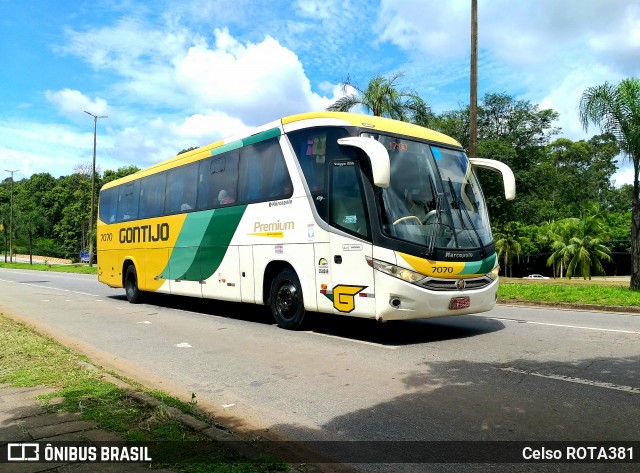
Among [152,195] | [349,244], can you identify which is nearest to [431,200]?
[349,244]

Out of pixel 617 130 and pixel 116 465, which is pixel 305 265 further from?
pixel 617 130

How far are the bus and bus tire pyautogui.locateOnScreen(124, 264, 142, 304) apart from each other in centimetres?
416

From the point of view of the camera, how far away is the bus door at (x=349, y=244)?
7.94 meters

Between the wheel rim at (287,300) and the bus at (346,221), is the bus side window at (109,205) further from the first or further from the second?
the wheel rim at (287,300)

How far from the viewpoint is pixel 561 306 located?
44.2 ft

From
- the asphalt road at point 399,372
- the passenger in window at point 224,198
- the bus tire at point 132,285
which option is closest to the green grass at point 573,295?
the asphalt road at point 399,372

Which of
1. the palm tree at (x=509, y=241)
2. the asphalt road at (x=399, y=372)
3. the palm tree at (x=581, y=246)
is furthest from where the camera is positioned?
the palm tree at (x=581, y=246)

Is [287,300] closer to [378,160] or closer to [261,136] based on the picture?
[261,136]

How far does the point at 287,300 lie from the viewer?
9.73m

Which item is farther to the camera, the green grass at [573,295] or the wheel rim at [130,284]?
the wheel rim at [130,284]

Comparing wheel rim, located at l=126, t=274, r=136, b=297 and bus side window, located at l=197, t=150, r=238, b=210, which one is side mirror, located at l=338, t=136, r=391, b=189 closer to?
bus side window, located at l=197, t=150, r=238, b=210

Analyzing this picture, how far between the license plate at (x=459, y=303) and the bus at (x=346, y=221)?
0.02m

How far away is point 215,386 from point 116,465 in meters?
2.48

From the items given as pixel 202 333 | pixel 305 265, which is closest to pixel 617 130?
pixel 305 265
